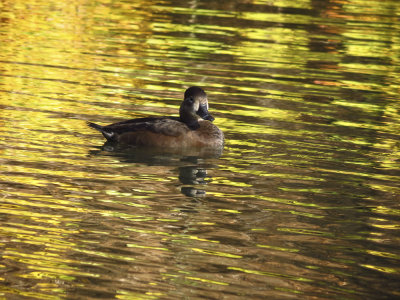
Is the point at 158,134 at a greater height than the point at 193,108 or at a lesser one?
lesser

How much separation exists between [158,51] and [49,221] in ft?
33.8

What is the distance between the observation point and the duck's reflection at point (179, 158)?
10.6 m

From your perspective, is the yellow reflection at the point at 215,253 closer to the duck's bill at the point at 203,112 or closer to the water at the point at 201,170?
the water at the point at 201,170

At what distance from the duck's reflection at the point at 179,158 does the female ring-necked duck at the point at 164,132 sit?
85mm

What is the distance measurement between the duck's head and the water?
0.56 meters

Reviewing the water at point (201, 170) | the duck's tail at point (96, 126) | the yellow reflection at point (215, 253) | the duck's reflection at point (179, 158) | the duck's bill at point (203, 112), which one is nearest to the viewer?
the water at point (201, 170)

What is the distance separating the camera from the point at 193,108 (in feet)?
40.3

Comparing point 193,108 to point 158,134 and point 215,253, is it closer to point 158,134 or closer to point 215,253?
point 158,134

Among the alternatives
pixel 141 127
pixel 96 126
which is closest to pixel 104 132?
pixel 96 126

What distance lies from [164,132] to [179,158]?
47 centimetres

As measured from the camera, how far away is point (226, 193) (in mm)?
9945

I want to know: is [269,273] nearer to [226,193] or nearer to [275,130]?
[226,193]

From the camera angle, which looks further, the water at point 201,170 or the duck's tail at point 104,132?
the duck's tail at point 104,132

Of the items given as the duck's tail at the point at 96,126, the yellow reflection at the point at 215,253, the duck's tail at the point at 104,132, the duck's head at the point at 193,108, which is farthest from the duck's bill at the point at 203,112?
the yellow reflection at the point at 215,253
